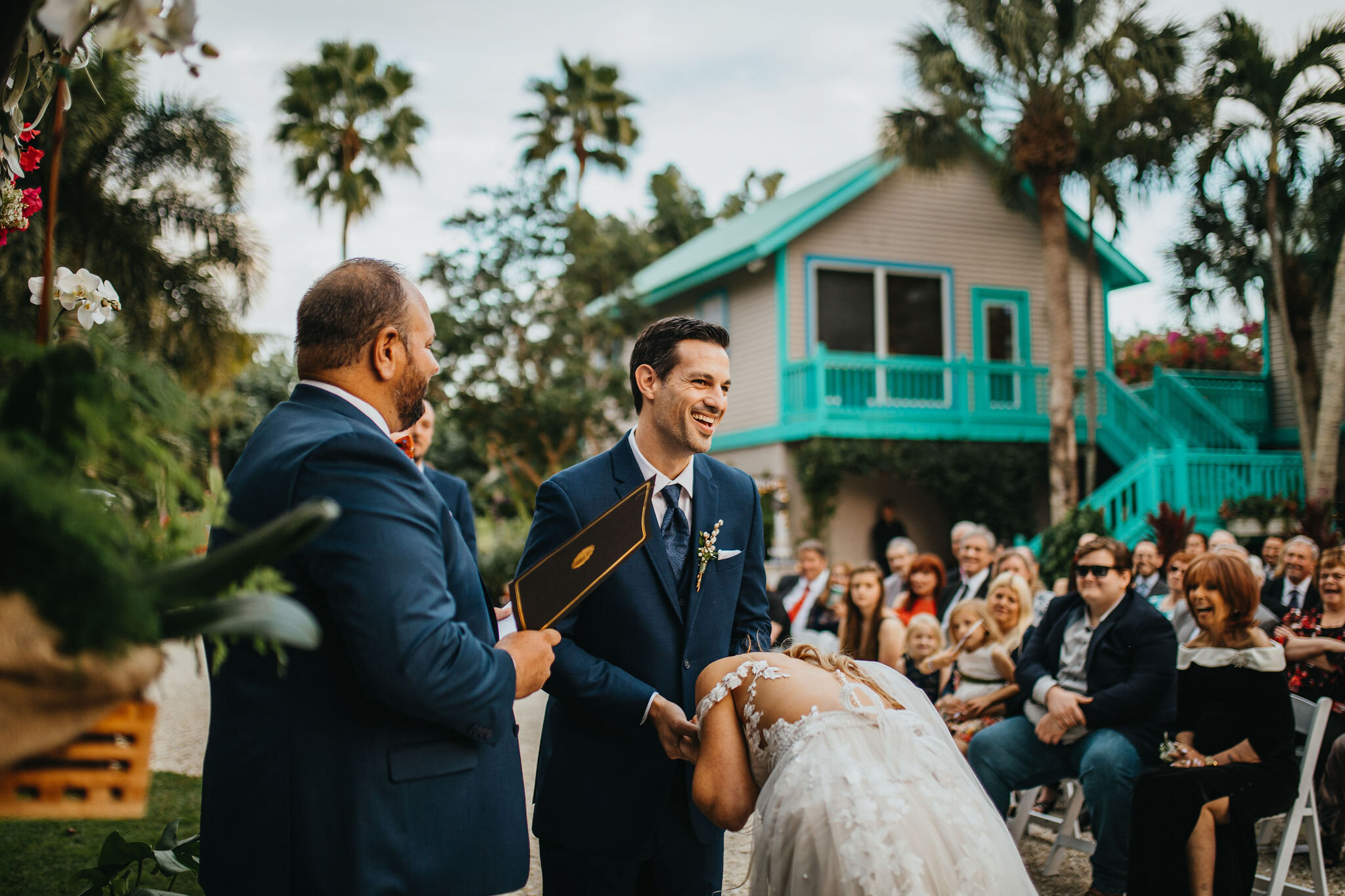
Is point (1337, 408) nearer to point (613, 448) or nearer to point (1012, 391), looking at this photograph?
point (1012, 391)

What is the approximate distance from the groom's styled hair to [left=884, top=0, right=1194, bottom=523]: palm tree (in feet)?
45.0

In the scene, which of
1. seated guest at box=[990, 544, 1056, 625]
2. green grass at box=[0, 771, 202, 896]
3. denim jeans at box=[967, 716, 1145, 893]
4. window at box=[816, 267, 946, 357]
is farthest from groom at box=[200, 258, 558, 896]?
window at box=[816, 267, 946, 357]

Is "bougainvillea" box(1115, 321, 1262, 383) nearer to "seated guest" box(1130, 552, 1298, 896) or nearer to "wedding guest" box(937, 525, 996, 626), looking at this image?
"wedding guest" box(937, 525, 996, 626)

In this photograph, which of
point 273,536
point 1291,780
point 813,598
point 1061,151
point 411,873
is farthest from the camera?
point 1061,151

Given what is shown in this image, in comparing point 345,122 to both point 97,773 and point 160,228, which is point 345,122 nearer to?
point 160,228

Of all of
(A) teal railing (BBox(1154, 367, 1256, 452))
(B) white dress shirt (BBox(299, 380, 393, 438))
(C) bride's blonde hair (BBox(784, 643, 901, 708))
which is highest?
(A) teal railing (BBox(1154, 367, 1256, 452))

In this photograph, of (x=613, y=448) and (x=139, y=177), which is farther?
(x=139, y=177)

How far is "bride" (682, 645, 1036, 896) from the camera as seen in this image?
2348 mm

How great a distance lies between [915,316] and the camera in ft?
61.3

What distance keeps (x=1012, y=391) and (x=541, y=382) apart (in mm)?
8482

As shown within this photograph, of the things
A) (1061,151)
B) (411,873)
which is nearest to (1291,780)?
(411,873)

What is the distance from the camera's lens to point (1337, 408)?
45.9 feet

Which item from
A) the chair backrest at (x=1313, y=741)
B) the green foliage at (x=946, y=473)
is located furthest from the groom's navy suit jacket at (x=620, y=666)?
the green foliage at (x=946, y=473)

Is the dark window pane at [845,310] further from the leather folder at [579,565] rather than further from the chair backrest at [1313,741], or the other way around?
the leather folder at [579,565]
